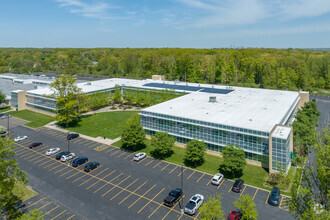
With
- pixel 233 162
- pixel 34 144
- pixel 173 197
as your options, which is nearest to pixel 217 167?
pixel 233 162

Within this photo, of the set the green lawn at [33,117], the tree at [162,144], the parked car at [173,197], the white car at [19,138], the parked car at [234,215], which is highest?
the green lawn at [33,117]

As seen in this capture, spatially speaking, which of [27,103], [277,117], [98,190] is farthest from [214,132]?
[27,103]

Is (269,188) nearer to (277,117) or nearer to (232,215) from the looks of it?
(232,215)

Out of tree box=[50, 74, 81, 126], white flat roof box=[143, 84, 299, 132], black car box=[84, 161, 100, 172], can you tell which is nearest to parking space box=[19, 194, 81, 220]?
black car box=[84, 161, 100, 172]

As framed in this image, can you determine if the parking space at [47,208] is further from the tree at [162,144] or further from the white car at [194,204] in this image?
the tree at [162,144]

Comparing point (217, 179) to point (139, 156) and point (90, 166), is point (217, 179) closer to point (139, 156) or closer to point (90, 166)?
point (139, 156)

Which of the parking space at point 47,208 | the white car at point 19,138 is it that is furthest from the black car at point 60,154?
the white car at point 19,138
